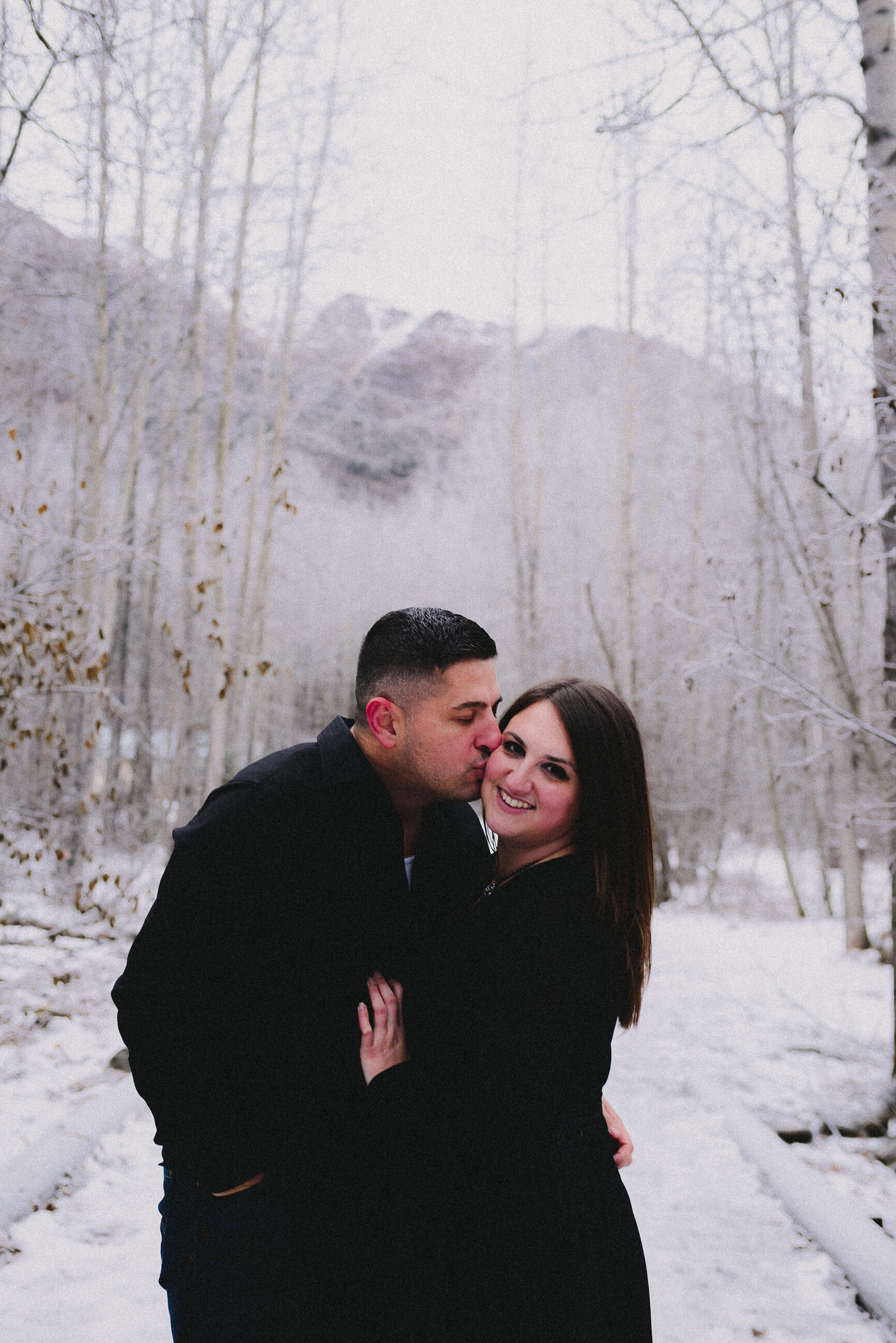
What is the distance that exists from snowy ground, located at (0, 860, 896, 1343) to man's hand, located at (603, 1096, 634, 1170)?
50.0 inches

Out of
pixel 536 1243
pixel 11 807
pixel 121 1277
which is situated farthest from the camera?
pixel 11 807

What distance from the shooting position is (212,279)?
9688mm

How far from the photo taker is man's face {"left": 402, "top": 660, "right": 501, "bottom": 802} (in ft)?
6.73

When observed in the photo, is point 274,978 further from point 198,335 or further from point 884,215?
point 198,335

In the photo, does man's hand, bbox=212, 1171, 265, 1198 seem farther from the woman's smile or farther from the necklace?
the woman's smile

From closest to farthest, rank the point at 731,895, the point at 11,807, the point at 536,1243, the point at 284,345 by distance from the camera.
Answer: the point at 536,1243
the point at 11,807
the point at 284,345
the point at 731,895

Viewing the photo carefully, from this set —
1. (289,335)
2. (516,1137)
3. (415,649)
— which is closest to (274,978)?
(516,1137)

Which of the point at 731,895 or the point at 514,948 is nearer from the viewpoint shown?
the point at 514,948

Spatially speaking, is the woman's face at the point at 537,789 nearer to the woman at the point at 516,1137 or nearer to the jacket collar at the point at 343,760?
the woman at the point at 516,1137

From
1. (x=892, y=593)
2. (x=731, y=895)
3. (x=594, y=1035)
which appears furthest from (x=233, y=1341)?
(x=731, y=895)

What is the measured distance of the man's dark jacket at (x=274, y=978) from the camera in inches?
66.4

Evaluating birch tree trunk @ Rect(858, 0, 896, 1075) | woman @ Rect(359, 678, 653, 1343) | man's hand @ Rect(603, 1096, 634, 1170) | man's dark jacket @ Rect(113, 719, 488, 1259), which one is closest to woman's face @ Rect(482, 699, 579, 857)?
woman @ Rect(359, 678, 653, 1343)

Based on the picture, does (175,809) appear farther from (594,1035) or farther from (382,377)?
(382,377)

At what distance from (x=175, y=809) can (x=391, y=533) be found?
1399 centimetres
